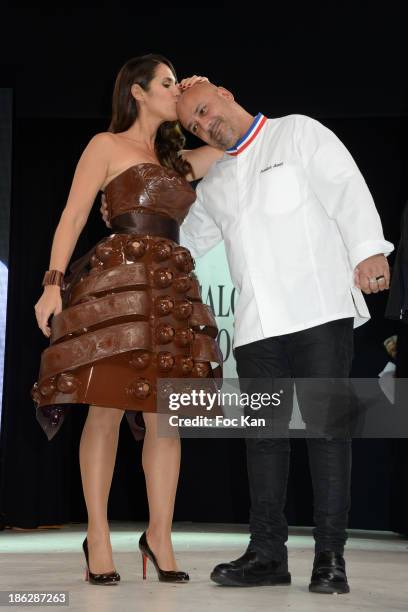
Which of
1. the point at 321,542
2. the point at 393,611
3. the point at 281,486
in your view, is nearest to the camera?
the point at 393,611

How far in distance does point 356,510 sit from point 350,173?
3045mm

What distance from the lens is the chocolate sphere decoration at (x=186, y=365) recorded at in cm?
244

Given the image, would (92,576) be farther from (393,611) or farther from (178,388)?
(393,611)

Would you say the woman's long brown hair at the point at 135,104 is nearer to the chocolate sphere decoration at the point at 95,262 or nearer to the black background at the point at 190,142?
the chocolate sphere decoration at the point at 95,262

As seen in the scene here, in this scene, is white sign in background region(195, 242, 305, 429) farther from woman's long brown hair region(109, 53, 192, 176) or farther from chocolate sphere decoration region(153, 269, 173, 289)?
chocolate sphere decoration region(153, 269, 173, 289)

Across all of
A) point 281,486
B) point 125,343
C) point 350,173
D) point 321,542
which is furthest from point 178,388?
point 350,173

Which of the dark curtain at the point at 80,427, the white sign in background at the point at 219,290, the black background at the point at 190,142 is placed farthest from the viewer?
the white sign in background at the point at 219,290

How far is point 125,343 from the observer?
7.85 feet

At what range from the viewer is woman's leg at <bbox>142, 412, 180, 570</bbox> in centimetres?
A: 246

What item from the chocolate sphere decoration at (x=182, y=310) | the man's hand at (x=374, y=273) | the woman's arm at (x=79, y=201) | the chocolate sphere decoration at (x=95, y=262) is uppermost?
the woman's arm at (x=79, y=201)

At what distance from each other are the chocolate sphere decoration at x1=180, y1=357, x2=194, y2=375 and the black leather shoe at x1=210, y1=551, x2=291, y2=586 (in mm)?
511

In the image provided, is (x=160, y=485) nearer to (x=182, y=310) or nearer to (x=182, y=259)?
(x=182, y=310)

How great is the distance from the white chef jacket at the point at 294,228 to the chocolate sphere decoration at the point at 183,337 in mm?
148

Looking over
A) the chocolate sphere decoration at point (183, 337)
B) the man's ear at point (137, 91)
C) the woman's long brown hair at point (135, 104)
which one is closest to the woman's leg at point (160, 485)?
the chocolate sphere decoration at point (183, 337)
